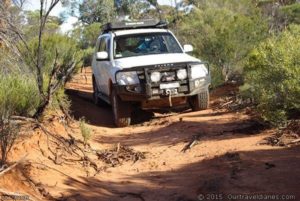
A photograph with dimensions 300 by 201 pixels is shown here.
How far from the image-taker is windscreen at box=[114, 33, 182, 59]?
1032cm

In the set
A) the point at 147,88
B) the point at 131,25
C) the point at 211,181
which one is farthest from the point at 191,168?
the point at 131,25

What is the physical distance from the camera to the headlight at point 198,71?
939 centimetres

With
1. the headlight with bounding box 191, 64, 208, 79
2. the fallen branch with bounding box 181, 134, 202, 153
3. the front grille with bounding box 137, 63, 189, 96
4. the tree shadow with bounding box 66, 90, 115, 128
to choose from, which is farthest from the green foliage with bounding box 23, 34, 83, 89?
the fallen branch with bounding box 181, 134, 202, 153

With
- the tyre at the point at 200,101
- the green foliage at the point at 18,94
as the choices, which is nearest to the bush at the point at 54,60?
the green foliage at the point at 18,94

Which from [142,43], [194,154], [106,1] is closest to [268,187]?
[194,154]

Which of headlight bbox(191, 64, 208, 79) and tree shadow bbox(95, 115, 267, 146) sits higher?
headlight bbox(191, 64, 208, 79)

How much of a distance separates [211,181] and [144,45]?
5.55m

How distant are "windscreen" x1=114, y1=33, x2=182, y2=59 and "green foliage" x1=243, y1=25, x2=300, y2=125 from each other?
2840mm

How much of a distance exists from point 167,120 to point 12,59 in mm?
3166

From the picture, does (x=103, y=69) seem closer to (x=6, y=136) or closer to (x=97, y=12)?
(x=6, y=136)

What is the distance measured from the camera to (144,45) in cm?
1050

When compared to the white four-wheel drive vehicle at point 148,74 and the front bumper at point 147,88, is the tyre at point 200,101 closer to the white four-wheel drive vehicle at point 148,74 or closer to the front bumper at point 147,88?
the white four-wheel drive vehicle at point 148,74

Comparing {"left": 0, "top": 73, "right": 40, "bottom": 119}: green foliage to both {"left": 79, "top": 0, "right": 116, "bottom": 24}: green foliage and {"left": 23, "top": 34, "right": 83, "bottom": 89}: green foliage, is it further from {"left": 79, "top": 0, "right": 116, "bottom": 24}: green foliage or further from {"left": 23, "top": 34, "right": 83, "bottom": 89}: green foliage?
{"left": 79, "top": 0, "right": 116, "bottom": 24}: green foliage

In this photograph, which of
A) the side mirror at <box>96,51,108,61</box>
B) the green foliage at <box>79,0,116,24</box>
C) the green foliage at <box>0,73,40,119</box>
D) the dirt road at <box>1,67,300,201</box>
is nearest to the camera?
the dirt road at <box>1,67,300,201</box>
